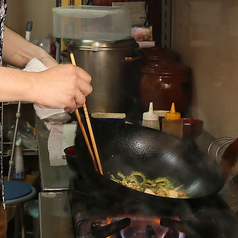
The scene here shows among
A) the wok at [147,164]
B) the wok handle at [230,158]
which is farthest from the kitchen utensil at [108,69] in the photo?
the wok handle at [230,158]

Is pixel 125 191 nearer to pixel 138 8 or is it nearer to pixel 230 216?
pixel 230 216

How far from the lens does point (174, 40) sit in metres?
2.54

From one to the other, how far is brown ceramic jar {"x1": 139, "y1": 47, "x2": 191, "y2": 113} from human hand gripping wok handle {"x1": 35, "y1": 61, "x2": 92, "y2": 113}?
40.2 inches

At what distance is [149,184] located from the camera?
4.33 feet

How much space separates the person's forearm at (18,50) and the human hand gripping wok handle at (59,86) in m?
0.41

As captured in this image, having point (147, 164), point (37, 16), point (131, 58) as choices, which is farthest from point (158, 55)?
point (37, 16)

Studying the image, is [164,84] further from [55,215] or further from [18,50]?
[55,215]

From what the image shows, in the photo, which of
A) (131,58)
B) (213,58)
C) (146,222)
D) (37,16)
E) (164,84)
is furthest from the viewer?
(37,16)

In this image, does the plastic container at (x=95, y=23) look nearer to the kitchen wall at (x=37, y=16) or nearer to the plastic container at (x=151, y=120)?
the plastic container at (x=151, y=120)

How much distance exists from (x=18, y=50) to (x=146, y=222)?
646 mm

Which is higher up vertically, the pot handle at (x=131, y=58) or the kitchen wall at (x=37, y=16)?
the kitchen wall at (x=37, y=16)

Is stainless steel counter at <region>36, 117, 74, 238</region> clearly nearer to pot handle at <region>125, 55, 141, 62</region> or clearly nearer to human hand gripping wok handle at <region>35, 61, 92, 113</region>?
human hand gripping wok handle at <region>35, 61, 92, 113</region>

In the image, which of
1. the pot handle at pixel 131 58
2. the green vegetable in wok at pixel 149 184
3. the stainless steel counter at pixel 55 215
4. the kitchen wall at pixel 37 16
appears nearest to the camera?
the stainless steel counter at pixel 55 215

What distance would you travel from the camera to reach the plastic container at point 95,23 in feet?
6.77
